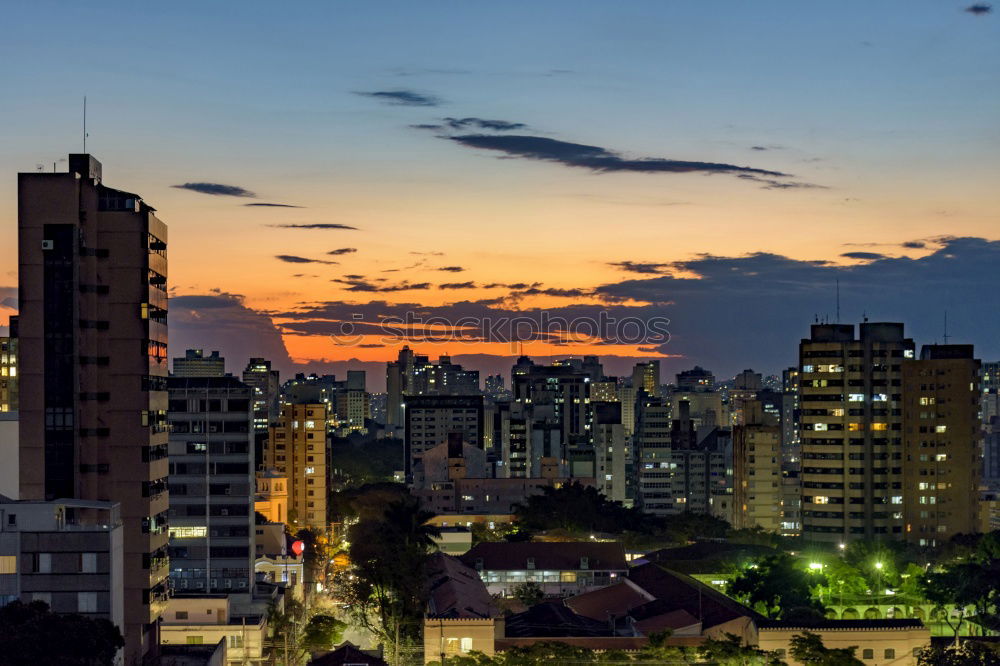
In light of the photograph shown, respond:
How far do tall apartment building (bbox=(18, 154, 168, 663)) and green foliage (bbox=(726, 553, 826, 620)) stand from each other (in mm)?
32972

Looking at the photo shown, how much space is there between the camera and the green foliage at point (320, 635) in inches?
2616

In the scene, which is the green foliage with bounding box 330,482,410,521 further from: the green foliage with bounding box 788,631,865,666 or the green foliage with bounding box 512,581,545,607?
the green foliage with bounding box 788,631,865,666

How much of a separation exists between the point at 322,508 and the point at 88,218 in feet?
208

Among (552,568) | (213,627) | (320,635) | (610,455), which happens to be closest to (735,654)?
(320,635)

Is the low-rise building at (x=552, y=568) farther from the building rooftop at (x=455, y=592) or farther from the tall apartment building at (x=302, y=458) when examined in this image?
the tall apartment building at (x=302, y=458)

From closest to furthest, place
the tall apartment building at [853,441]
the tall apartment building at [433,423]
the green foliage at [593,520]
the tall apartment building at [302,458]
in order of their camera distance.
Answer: the tall apartment building at [853,441]
the tall apartment building at [302,458]
the green foliage at [593,520]
the tall apartment building at [433,423]

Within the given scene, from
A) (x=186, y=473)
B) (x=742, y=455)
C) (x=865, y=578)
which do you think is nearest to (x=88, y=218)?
(x=186, y=473)

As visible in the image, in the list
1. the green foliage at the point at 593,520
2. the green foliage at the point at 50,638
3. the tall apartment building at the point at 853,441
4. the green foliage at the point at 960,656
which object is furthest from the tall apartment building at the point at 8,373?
the green foliage at the point at 960,656

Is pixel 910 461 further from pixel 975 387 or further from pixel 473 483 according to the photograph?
pixel 473 483

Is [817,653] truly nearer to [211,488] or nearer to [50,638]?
[50,638]

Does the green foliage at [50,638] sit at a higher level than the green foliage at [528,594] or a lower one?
higher

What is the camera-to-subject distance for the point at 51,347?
5112 centimetres

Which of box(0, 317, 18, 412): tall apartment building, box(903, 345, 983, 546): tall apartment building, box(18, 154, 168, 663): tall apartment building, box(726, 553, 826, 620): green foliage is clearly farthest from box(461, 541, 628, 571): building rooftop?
box(0, 317, 18, 412): tall apartment building

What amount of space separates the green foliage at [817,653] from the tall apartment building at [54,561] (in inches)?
1047
